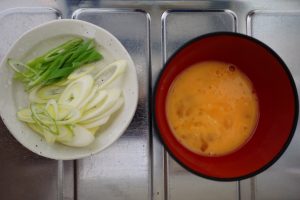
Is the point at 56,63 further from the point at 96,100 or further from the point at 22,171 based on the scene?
the point at 22,171

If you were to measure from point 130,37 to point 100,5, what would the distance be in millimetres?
83

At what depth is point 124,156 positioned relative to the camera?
0.72 metres

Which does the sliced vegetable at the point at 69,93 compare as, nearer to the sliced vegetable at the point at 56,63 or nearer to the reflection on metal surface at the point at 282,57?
the sliced vegetable at the point at 56,63

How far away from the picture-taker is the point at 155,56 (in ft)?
2.40

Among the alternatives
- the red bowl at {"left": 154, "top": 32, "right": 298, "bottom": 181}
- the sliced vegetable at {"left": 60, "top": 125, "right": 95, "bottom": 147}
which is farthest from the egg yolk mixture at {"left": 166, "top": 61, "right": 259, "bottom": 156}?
the sliced vegetable at {"left": 60, "top": 125, "right": 95, "bottom": 147}

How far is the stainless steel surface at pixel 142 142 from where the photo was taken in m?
0.71

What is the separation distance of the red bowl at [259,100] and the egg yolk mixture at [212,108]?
13 millimetres

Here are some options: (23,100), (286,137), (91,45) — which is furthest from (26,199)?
(286,137)

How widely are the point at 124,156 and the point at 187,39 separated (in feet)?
0.82

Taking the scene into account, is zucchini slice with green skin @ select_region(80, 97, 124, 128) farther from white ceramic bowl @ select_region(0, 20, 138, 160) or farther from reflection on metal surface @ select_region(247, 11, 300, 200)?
reflection on metal surface @ select_region(247, 11, 300, 200)

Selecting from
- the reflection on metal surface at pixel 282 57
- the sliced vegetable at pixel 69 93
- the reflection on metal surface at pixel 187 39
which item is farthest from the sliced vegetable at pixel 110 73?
the reflection on metal surface at pixel 282 57

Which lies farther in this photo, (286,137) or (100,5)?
(100,5)

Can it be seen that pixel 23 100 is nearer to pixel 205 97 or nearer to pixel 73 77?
pixel 73 77

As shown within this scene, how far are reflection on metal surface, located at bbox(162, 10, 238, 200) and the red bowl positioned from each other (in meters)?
0.08
